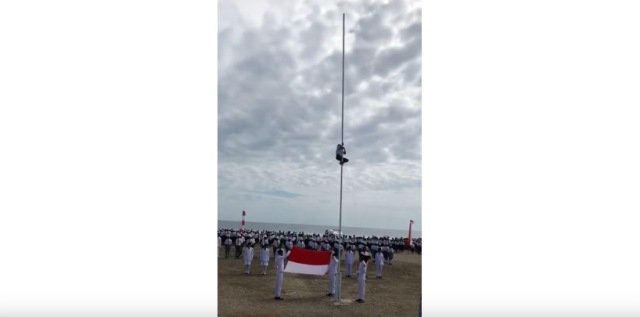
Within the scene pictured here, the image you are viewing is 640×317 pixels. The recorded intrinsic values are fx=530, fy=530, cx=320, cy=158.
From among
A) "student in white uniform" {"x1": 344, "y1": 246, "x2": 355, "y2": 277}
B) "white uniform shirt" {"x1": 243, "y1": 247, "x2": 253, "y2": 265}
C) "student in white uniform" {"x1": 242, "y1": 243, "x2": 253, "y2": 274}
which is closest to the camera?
"student in white uniform" {"x1": 344, "y1": 246, "x2": 355, "y2": 277}

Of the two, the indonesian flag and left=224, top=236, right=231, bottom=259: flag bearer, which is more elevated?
the indonesian flag

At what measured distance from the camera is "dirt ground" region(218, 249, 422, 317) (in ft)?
28.0

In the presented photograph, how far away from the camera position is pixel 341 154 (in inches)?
356

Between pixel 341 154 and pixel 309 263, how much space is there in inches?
82.5

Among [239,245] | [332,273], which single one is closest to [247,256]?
[239,245]

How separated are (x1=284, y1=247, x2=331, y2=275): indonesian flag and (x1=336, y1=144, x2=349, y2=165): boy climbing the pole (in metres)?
1.75

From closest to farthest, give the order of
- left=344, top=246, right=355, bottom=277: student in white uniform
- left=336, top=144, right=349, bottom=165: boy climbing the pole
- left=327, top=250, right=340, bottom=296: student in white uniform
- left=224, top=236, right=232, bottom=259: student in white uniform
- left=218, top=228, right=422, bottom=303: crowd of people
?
left=336, top=144, right=349, bottom=165: boy climbing the pole
left=327, top=250, right=340, bottom=296: student in white uniform
left=218, top=228, right=422, bottom=303: crowd of people
left=344, top=246, right=355, bottom=277: student in white uniform
left=224, top=236, right=232, bottom=259: student in white uniform

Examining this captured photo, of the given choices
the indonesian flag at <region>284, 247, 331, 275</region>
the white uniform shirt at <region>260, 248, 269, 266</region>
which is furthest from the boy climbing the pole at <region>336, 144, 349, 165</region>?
the white uniform shirt at <region>260, 248, 269, 266</region>

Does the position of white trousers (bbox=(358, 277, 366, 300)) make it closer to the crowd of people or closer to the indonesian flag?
the crowd of people

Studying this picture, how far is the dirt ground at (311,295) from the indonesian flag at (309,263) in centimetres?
35
